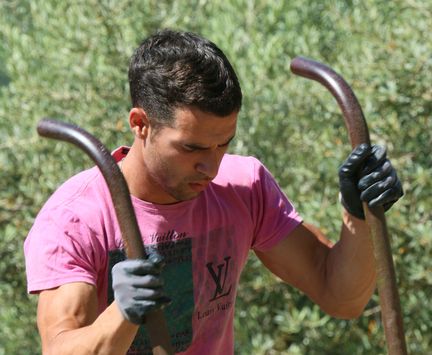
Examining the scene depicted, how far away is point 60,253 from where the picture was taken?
2904 mm

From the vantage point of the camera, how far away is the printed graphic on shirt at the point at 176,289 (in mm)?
3117

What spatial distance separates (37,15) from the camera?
17.7 ft

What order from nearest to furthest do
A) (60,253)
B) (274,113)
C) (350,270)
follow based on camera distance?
(60,253), (350,270), (274,113)

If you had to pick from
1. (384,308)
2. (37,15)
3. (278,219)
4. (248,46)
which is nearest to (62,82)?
(37,15)

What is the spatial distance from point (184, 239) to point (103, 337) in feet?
1.61

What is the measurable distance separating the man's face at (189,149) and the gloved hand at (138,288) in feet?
1.04

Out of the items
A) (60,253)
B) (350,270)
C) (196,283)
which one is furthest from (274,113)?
(60,253)

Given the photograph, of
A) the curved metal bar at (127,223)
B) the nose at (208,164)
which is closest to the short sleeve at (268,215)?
the nose at (208,164)

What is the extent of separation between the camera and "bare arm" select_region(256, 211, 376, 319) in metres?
3.27

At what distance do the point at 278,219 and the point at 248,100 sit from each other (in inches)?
59.2

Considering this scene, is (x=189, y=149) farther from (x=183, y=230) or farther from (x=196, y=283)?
(x=196, y=283)

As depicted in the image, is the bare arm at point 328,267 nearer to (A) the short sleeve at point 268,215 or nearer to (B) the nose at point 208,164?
(A) the short sleeve at point 268,215

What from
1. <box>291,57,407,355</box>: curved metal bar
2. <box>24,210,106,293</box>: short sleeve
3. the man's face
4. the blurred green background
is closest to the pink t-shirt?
<box>24,210,106,293</box>: short sleeve

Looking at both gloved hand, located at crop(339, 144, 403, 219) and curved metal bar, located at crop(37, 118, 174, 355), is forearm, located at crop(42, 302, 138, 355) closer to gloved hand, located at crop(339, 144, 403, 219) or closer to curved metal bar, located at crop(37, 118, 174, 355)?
curved metal bar, located at crop(37, 118, 174, 355)
